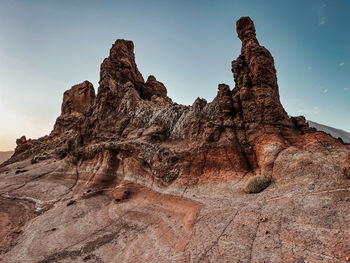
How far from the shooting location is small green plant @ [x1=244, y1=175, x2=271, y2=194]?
923 cm

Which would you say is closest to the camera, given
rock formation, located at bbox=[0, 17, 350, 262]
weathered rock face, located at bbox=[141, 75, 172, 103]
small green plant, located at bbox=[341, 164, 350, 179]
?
rock formation, located at bbox=[0, 17, 350, 262]

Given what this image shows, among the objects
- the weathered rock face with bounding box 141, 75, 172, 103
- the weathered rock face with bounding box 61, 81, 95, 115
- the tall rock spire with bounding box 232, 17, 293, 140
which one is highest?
the weathered rock face with bounding box 61, 81, 95, 115

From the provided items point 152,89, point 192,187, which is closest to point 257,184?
point 192,187

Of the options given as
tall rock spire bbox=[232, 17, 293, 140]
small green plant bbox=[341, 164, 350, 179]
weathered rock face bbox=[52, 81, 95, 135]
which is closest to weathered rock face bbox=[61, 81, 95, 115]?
weathered rock face bbox=[52, 81, 95, 135]

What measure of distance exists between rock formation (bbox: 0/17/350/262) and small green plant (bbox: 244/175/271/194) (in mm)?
327

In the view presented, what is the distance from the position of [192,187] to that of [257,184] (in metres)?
3.94

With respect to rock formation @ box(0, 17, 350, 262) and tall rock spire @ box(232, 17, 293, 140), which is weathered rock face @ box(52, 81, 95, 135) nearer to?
rock formation @ box(0, 17, 350, 262)

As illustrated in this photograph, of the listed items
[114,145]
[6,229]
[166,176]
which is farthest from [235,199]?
[6,229]

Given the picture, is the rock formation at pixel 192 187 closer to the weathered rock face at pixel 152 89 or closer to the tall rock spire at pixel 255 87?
the tall rock spire at pixel 255 87

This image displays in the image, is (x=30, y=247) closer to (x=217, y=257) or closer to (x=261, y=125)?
(x=217, y=257)

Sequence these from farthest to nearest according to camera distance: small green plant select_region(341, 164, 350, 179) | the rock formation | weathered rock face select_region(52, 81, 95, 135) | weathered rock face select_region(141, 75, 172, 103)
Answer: weathered rock face select_region(52, 81, 95, 135) < weathered rock face select_region(141, 75, 172, 103) < small green plant select_region(341, 164, 350, 179) < the rock formation

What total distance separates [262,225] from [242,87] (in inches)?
403

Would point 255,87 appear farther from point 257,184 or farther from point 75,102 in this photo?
point 75,102

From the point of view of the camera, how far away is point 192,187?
11.6 meters
